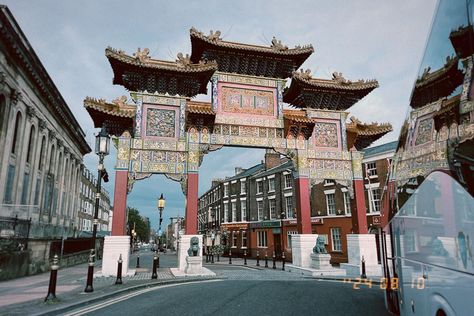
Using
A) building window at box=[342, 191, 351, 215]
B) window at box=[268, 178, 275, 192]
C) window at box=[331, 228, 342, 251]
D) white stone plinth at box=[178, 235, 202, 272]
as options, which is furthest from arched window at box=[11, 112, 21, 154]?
window at box=[331, 228, 342, 251]

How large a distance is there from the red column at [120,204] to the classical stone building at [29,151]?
169 inches

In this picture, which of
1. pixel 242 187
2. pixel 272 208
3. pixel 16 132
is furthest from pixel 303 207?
pixel 242 187

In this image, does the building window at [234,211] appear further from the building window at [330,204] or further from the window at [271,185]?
the building window at [330,204]

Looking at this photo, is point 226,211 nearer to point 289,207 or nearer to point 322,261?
point 289,207

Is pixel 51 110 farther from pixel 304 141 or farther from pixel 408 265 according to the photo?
pixel 408 265

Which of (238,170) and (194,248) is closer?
(194,248)

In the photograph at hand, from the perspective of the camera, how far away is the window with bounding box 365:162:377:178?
25812 mm

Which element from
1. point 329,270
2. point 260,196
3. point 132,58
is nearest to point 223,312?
point 329,270

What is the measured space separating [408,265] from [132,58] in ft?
50.9

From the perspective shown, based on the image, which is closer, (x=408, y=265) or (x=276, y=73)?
(x=408, y=265)

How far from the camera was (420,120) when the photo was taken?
3.20 meters

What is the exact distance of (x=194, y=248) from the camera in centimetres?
1519

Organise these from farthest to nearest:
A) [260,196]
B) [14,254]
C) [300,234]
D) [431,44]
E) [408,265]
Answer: [260,196]
[300,234]
[14,254]
[408,265]
[431,44]

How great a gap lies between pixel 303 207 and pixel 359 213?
11.5 feet
